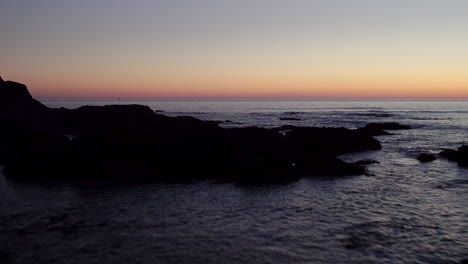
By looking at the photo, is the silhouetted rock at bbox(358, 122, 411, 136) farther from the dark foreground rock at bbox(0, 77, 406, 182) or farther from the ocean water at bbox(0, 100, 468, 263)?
the ocean water at bbox(0, 100, 468, 263)

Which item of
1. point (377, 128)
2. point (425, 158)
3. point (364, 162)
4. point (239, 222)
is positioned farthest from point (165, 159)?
point (377, 128)

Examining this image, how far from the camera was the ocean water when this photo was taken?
1218 cm

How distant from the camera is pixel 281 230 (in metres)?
14.5

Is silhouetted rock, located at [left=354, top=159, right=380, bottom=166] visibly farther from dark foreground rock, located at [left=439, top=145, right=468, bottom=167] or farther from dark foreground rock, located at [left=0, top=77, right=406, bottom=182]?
dark foreground rock, located at [left=439, top=145, right=468, bottom=167]

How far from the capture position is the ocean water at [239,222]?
40.0 feet

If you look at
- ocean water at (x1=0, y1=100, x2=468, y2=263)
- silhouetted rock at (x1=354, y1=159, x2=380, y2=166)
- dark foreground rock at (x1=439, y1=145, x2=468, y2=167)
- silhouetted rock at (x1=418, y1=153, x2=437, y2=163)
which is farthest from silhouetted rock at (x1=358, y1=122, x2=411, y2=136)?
ocean water at (x1=0, y1=100, x2=468, y2=263)

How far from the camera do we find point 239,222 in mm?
15555

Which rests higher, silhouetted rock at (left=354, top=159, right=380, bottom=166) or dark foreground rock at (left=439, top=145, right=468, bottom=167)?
dark foreground rock at (left=439, top=145, right=468, bottom=167)

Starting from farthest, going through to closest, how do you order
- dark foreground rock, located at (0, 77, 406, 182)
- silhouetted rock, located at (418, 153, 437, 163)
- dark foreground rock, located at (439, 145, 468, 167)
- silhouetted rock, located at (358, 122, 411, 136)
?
silhouetted rock, located at (358, 122, 411, 136)
silhouetted rock, located at (418, 153, 437, 163)
dark foreground rock, located at (439, 145, 468, 167)
dark foreground rock, located at (0, 77, 406, 182)

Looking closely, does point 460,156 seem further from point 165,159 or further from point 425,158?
point 165,159

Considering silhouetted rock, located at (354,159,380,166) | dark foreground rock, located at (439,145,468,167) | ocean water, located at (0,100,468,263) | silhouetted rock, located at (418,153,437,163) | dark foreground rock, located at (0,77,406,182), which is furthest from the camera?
silhouetted rock, located at (418,153,437,163)

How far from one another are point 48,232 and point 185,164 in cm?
1275

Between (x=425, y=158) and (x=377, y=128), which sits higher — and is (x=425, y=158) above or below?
below

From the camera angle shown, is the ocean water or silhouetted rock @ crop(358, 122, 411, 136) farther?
silhouetted rock @ crop(358, 122, 411, 136)
